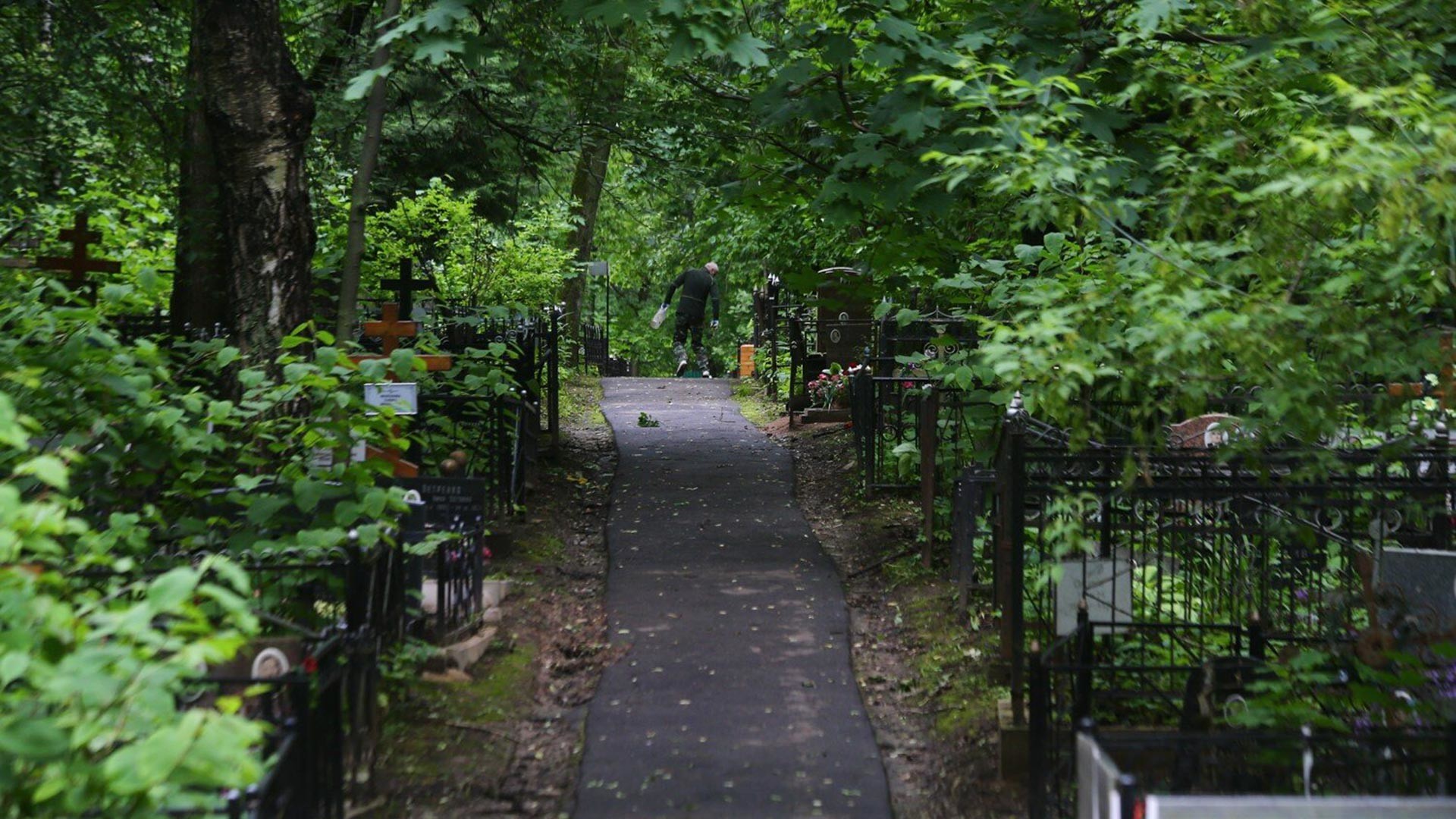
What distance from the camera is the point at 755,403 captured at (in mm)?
19172

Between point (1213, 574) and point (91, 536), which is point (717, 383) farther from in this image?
point (91, 536)

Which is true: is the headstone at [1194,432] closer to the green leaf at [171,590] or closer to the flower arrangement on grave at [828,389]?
the flower arrangement on grave at [828,389]

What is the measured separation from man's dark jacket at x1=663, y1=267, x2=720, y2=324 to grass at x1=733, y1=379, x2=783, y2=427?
2.30 meters

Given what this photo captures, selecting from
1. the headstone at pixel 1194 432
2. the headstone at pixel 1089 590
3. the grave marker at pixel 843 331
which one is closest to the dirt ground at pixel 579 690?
the headstone at pixel 1089 590

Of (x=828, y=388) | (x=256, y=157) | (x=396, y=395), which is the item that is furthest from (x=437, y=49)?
(x=828, y=388)

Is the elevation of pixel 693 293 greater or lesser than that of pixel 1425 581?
greater

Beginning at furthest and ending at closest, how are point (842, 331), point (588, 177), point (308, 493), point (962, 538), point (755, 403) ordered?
point (588, 177) → point (755, 403) → point (842, 331) → point (962, 538) → point (308, 493)

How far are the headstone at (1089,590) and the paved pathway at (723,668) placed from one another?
1.14 m

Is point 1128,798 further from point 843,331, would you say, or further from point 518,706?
point 843,331

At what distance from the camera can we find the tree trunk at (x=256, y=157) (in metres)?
7.42

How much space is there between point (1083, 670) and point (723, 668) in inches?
120

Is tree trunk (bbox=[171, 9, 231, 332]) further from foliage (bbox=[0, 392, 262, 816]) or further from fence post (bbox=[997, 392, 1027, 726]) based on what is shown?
foliage (bbox=[0, 392, 262, 816])

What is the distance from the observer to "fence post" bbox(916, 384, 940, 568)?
9398 mm

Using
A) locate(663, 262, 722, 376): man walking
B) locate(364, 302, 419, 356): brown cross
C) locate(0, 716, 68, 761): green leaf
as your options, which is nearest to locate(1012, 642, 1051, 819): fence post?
locate(0, 716, 68, 761): green leaf
